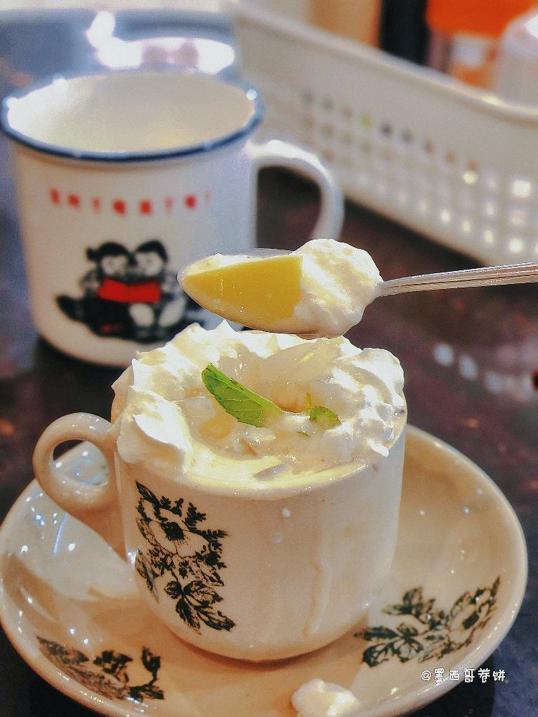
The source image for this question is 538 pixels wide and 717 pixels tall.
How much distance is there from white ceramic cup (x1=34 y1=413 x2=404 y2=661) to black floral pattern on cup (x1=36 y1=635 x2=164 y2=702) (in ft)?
0.11

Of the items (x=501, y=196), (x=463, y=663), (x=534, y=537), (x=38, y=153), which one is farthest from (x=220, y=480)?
(x=501, y=196)

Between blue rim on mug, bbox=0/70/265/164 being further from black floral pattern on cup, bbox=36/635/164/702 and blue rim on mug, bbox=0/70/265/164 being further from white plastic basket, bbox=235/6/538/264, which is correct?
black floral pattern on cup, bbox=36/635/164/702

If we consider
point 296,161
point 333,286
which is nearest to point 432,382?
point 296,161

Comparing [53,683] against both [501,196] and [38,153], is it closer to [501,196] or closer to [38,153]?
[38,153]

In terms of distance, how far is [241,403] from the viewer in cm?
58

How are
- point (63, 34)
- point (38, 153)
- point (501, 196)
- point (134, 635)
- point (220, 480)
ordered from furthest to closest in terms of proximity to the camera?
point (63, 34) → point (501, 196) → point (38, 153) → point (134, 635) → point (220, 480)

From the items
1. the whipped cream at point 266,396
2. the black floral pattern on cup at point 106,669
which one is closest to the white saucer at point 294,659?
the black floral pattern on cup at point 106,669

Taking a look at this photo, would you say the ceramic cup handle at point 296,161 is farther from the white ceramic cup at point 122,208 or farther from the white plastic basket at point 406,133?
the white plastic basket at point 406,133

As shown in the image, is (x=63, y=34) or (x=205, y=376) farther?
(x=63, y=34)

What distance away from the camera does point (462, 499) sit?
731 mm

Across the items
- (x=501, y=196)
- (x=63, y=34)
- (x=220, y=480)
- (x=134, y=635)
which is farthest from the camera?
(x=63, y=34)

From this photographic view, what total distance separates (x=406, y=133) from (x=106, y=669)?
0.72 meters

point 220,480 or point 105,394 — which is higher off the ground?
point 220,480

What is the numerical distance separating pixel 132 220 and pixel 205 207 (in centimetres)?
7
